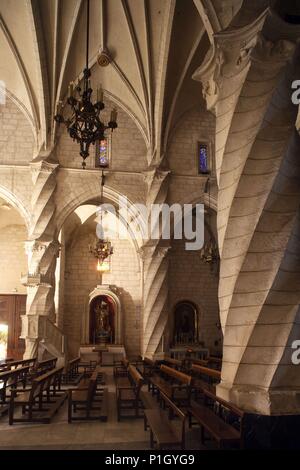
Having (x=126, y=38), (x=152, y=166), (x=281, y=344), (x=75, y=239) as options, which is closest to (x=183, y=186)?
(x=152, y=166)

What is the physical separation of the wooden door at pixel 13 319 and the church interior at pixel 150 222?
0.07 m

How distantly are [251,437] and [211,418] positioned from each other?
2.15ft

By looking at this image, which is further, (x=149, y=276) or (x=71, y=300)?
(x=71, y=300)

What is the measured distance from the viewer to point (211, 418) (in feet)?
19.4

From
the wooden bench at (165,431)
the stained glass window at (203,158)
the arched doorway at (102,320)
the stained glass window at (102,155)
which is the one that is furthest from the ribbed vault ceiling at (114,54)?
the wooden bench at (165,431)

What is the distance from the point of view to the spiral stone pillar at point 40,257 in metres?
14.5

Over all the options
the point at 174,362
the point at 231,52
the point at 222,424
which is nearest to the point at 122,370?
the point at 174,362

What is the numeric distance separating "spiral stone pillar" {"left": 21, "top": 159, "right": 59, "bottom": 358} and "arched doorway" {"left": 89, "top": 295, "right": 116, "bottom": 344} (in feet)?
17.5

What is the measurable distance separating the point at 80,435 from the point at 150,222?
415 inches

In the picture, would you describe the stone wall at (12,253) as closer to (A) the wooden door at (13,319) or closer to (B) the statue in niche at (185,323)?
(A) the wooden door at (13,319)

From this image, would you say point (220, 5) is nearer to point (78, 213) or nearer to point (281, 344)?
point (281, 344)

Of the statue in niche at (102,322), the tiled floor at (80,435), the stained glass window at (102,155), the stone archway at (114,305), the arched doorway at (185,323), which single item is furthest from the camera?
the stone archway at (114,305)

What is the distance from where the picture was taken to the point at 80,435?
21.4ft

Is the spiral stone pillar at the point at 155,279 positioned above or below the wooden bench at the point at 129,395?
above
